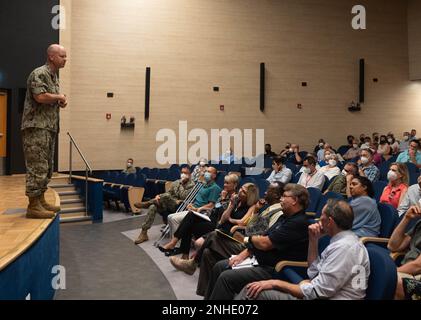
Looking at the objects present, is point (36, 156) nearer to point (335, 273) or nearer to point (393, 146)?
point (335, 273)

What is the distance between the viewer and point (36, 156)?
11.3ft

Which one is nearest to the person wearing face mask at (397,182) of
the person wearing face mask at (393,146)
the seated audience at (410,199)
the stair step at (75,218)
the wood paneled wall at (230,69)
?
the seated audience at (410,199)

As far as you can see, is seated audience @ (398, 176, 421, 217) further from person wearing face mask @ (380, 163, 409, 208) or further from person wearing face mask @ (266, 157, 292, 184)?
person wearing face mask @ (266, 157, 292, 184)

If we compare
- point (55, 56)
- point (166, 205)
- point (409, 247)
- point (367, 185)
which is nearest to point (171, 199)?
point (166, 205)

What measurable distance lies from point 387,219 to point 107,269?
288cm

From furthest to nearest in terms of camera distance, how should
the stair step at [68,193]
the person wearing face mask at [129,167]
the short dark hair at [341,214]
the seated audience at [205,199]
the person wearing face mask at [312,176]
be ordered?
1. the person wearing face mask at [129,167]
2. the stair step at [68,193]
3. the person wearing face mask at [312,176]
4. the seated audience at [205,199]
5. the short dark hair at [341,214]

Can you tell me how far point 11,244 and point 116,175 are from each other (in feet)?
24.9

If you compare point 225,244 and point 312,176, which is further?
point 312,176

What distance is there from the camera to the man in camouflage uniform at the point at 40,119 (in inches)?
133

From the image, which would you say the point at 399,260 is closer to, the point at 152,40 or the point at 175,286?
the point at 175,286

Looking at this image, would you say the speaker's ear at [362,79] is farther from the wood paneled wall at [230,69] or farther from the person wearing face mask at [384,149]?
the person wearing face mask at [384,149]

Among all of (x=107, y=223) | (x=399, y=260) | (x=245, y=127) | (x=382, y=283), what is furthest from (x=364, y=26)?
(x=382, y=283)

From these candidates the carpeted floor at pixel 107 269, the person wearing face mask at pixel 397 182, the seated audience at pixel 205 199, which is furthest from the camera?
the seated audience at pixel 205 199

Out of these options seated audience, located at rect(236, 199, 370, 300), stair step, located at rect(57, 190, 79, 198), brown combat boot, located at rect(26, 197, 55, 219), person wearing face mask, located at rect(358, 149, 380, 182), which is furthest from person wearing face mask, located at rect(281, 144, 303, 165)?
seated audience, located at rect(236, 199, 370, 300)
